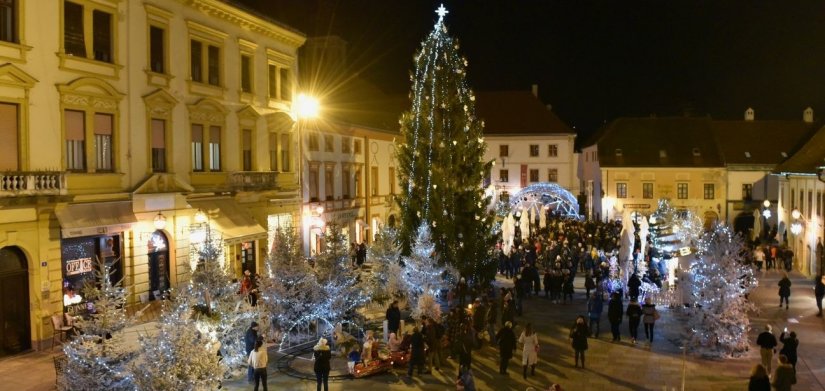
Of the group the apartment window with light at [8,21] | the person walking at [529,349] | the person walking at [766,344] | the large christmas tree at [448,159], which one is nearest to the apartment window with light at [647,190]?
the large christmas tree at [448,159]

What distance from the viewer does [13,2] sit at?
18.9 metres

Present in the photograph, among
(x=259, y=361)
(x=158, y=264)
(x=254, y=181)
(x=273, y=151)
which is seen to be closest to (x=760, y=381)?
(x=259, y=361)

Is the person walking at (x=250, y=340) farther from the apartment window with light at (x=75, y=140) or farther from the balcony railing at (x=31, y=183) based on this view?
the apartment window with light at (x=75, y=140)

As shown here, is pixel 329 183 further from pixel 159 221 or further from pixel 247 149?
pixel 159 221

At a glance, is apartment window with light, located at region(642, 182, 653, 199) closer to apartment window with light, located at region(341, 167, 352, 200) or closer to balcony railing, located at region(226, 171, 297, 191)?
apartment window with light, located at region(341, 167, 352, 200)

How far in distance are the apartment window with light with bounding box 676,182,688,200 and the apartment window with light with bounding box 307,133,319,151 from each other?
37182mm

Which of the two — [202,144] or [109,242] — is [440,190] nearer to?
[202,144]

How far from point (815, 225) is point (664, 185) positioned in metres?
27.5

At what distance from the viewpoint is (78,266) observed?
21312 millimetres

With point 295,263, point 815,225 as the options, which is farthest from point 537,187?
point 295,263

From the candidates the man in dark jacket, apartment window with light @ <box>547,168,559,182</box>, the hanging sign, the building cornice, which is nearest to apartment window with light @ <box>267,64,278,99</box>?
the building cornice

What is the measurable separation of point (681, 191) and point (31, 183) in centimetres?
5475

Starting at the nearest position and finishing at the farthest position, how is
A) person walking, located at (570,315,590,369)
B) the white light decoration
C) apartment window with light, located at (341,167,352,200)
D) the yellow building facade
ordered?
person walking, located at (570,315,590,369), the yellow building facade, the white light decoration, apartment window with light, located at (341,167,352,200)

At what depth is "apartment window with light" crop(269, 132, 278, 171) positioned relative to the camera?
32.8m
